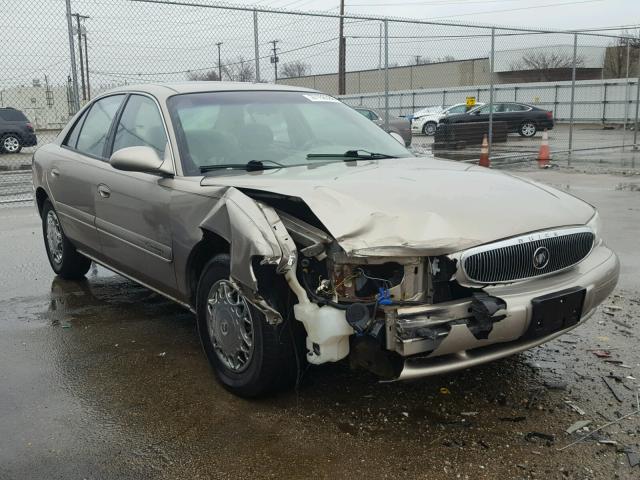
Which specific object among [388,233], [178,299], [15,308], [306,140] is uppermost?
[306,140]

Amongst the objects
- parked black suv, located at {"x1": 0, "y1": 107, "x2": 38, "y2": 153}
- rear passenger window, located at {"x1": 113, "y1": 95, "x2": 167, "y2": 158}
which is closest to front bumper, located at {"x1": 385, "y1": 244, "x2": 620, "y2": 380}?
rear passenger window, located at {"x1": 113, "y1": 95, "x2": 167, "y2": 158}

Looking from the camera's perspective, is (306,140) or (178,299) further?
(306,140)

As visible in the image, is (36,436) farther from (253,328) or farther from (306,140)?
(306,140)

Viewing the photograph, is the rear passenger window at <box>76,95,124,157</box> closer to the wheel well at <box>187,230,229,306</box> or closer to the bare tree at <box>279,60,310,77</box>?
the wheel well at <box>187,230,229,306</box>

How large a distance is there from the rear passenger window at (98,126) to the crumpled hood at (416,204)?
161 centimetres

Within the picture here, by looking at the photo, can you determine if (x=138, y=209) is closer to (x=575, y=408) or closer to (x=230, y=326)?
(x=230, y=326)

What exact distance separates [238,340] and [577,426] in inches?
66.3

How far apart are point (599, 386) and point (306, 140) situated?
2312mm

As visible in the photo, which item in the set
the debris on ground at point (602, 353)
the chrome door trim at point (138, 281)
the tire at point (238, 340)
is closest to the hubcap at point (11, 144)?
the chrome door trim at point (138, 281)

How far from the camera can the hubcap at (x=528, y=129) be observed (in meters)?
27.5

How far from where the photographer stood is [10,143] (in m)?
21.5

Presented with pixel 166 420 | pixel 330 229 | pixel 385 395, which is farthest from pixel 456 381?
pixel 166 420

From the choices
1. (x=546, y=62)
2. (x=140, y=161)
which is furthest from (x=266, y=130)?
(x=546, y=62)

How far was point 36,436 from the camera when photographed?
122 inches
